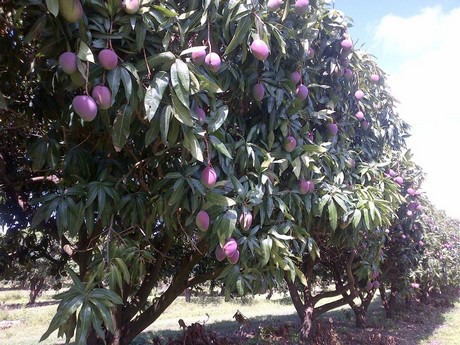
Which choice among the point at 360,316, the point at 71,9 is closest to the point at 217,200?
the point at 71,9

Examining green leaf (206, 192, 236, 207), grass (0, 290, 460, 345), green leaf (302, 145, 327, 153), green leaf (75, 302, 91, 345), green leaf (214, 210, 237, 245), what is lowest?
grass (0, 290, 460, 345)

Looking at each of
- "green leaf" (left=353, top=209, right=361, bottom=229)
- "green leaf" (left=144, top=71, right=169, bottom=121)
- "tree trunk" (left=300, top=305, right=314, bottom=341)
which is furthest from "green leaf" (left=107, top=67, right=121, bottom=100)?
"tree trunk" (left=300, top=305, right=314, bottom=341)

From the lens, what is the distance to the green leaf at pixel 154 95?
1507mm

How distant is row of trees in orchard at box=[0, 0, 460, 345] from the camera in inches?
61.9

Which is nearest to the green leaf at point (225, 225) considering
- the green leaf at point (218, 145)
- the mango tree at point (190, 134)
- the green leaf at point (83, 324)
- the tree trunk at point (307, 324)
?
the mango tree at point (190, 134)

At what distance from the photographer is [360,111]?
11.2 feet

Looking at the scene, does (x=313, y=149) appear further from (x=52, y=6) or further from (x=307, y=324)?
(x=307, y=324)

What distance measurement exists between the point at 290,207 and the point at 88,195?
A: 1.20 meters

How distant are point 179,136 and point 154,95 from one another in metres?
0.43

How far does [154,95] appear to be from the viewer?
5.00 ft

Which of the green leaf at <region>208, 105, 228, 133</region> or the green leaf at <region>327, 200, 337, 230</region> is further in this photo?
the green leaf at <region>327, 200, 337, 230</region>

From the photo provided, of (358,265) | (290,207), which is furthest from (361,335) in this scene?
(290,207)

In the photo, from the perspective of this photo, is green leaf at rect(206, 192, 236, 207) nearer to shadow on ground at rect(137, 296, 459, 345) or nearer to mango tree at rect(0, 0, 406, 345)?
mango tree at rect(0, 0, 406, 345)

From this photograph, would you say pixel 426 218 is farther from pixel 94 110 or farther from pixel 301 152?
pixel 94 110
